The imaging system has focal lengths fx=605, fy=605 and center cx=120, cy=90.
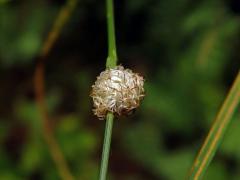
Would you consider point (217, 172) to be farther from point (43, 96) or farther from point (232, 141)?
point (43, 96)

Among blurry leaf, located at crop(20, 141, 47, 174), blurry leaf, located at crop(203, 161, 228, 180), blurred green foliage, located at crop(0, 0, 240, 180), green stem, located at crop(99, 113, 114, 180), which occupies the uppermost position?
blurred green foliage, located at crop(0, 0, 240, 180)

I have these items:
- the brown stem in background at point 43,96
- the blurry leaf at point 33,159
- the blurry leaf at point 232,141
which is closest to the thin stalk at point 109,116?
the brown stem in background at point 43,96

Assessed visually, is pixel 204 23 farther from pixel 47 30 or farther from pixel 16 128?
pixel 16 128

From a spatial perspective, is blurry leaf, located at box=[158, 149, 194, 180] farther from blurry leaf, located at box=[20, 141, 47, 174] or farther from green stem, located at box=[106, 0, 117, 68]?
green stem, located at box=[106, 0, 117, 68]

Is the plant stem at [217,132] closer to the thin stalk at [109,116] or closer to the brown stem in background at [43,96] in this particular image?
the thin stalk at [109,116]

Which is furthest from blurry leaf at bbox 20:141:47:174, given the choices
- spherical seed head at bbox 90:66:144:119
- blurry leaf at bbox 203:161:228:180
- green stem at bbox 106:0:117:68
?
spherical seed head at bbox 90:66:144:119

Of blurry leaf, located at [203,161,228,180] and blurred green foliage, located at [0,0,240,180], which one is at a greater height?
blurred green foliage, located at [0,0,240,180]
